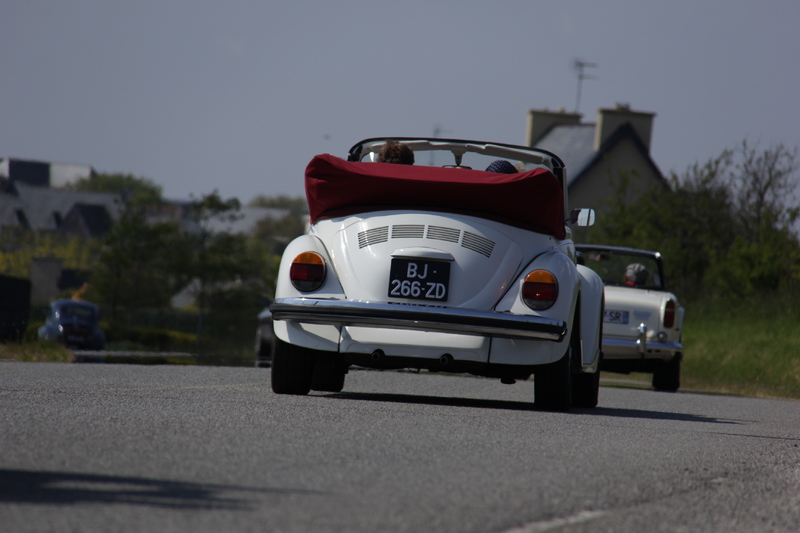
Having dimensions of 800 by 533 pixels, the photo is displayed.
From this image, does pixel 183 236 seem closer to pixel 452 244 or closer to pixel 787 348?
pixel 787 348

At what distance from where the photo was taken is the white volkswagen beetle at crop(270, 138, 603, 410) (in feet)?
23.3

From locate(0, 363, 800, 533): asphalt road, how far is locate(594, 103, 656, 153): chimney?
149ft

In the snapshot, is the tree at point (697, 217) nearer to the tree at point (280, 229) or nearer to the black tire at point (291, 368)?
the black tire at point (291, 368)

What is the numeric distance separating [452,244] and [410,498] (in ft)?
11.5

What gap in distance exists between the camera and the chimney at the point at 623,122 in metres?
52.1

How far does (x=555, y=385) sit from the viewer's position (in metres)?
7.56

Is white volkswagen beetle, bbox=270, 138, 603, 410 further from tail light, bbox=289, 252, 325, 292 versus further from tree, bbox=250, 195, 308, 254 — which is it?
tree, bbox=250, 195, 308, 254

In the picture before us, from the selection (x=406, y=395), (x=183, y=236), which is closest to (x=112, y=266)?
(x=183, y=236)

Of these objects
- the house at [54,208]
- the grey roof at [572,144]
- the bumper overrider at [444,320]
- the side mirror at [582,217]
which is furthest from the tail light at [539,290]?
the house at [54,208]

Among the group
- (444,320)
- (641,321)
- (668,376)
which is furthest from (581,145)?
(444,320)

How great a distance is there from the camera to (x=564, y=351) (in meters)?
7.39

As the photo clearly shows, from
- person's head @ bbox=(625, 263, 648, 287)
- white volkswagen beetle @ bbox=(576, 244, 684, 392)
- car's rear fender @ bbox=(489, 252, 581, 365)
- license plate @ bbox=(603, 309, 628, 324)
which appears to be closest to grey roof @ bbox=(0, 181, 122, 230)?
person's head @ bbox=(625, 263, 648, 287)

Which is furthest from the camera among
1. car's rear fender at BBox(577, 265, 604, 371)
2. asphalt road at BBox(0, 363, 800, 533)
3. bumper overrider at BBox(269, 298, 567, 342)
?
car's rear fender at BBox(577, 265, 604, 371)

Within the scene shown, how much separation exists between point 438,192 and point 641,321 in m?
7.02
